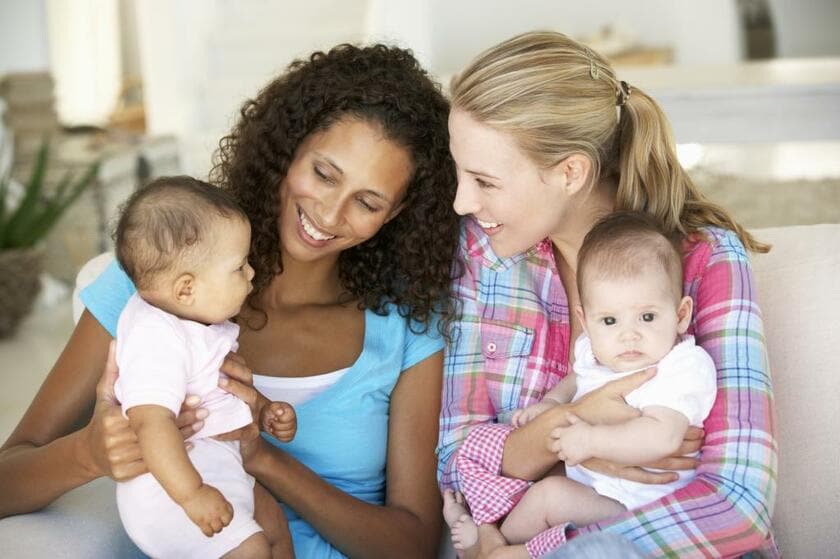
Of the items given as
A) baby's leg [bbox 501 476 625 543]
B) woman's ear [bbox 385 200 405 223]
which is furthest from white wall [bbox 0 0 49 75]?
baby's leg [bbox 501 476 625 543]

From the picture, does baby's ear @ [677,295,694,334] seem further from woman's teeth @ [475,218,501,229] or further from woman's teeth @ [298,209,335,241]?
woman's teeth @ [298,209,335,241]

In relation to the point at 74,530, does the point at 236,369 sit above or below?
above

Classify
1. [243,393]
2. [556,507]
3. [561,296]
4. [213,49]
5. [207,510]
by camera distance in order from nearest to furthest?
[207,510] → [243,393] → [556,507] → [561,296] → [213,49]

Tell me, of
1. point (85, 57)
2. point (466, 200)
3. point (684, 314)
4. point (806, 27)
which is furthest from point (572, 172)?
point (85, 57)

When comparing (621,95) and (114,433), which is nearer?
(114,433)

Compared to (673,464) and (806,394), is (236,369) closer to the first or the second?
(673,464)

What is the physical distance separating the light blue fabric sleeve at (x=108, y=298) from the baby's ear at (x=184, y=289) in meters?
0.34

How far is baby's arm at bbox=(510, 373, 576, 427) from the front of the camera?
205cm

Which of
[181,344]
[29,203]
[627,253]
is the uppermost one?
[627,253]

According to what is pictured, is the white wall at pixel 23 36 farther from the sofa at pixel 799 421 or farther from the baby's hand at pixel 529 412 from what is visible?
the baby's hand at pixel 529 412

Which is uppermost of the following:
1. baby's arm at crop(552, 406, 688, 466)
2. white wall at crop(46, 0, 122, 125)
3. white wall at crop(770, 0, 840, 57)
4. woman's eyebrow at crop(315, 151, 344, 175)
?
woman's eyebrow at crop(315, 151, 344, 175)

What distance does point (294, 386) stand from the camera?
7.02ft

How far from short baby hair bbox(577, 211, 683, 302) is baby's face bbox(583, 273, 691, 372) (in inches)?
0.6

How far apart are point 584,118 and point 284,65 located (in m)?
3.44
